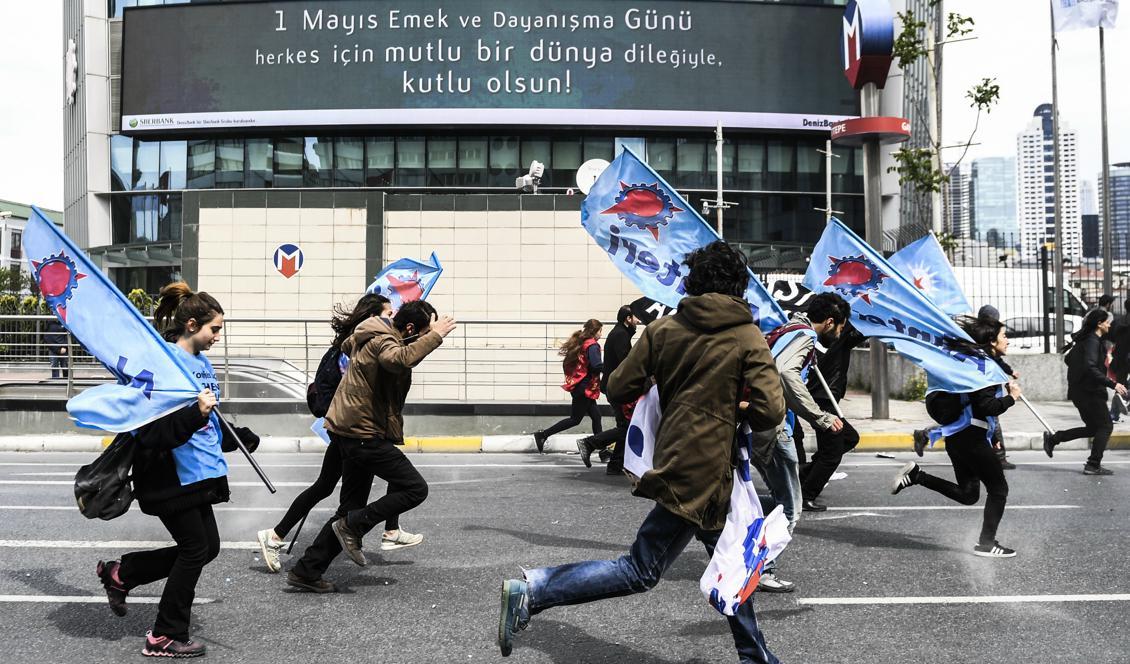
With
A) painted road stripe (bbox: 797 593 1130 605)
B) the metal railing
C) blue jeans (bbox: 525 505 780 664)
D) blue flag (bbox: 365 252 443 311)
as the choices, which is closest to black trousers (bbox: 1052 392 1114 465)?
painted road stripe (bbox: 797 593 1130 605)

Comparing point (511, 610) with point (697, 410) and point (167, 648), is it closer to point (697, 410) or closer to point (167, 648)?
point (697, 410)

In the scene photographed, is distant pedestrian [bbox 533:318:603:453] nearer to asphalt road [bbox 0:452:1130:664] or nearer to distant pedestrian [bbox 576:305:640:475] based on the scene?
distant pedestrian [bbox 576:305:640:475]

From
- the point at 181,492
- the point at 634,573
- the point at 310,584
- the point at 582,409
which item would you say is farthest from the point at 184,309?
the point at 582,409

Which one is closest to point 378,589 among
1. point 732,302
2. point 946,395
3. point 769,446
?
point 769,446

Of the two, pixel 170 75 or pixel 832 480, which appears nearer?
pixel 832 480

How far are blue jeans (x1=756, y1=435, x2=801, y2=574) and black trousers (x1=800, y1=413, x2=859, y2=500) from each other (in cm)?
134

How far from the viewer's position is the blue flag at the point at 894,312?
22.3ft

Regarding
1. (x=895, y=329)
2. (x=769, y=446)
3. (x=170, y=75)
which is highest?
(x=170, y=75)

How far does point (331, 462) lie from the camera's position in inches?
267

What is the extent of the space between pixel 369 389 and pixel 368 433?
Result: 0.83ft

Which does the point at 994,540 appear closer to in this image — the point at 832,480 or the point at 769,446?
the point at 769,446

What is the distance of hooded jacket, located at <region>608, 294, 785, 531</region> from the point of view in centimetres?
421

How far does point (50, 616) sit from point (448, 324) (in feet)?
8.41

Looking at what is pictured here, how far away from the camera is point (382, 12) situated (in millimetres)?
40250
